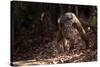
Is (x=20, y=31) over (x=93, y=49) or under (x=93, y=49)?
over

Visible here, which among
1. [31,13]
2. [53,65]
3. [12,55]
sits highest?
[31,13]

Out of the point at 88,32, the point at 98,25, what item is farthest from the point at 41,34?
the point at 98,25

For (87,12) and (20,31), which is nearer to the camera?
(20,31)

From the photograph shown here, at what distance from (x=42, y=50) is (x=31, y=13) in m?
0.46

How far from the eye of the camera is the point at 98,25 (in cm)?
267

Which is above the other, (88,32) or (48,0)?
(48,0)

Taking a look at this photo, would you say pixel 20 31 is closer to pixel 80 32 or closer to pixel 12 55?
pixel 12 55

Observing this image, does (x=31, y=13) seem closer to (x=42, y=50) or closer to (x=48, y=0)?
(x=48, y=0)
